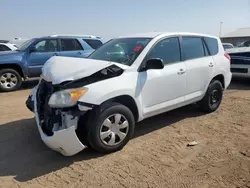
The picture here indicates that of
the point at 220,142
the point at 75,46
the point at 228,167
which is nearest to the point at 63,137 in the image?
the point at 228,167

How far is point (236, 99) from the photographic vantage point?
23.1ft

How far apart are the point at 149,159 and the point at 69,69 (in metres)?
1.67

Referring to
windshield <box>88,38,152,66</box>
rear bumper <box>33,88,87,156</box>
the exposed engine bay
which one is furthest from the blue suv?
rear bumper <box>33,88,87,156</box>

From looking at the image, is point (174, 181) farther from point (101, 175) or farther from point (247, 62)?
point (247, 62)

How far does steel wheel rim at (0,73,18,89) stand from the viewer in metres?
8.61

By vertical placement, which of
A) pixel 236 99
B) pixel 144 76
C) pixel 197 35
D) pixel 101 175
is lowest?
pixel 236 99

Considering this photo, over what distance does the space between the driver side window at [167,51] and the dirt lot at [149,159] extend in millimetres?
1263

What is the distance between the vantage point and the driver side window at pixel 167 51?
4.43 meters

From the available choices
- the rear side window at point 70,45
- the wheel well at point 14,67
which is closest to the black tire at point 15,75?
the wheel well at point 14,67

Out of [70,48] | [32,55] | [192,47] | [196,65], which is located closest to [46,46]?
[32,55]

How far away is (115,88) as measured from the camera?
3.72 m

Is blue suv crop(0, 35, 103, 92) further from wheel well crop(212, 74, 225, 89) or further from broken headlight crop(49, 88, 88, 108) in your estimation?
broken headlight crop(49, 88, 88, 108)

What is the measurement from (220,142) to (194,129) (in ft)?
2.16

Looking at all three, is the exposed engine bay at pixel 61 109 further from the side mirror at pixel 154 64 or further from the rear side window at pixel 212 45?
the rear side window at pixel 212 45
